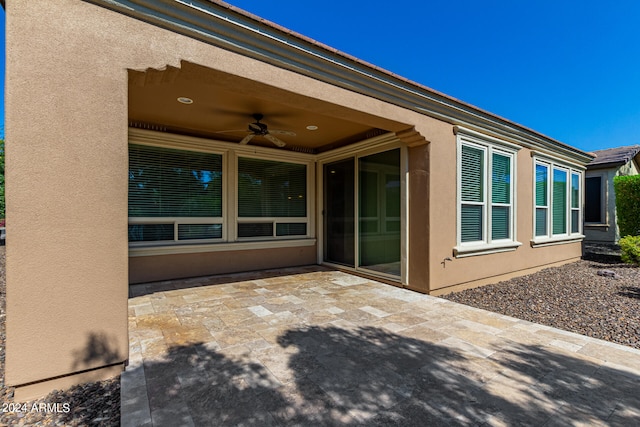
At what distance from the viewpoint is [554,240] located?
7086 mm

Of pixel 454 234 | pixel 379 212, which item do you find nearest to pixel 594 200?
pixel 454 234

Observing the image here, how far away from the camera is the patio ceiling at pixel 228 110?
2.82 m

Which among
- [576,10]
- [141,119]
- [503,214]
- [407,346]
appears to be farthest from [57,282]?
[576,10]

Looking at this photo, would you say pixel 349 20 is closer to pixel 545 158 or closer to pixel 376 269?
pixel 545 158

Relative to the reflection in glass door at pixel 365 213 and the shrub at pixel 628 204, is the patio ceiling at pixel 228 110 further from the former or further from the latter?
the shrub at pixel 628 204

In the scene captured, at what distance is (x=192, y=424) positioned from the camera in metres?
1.70

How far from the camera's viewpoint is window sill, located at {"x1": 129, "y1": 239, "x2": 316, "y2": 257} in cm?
516

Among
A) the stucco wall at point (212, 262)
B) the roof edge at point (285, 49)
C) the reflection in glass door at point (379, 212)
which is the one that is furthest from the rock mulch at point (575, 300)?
the stucco wall at point (212, 262)

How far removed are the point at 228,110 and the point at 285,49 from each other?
5.63ft

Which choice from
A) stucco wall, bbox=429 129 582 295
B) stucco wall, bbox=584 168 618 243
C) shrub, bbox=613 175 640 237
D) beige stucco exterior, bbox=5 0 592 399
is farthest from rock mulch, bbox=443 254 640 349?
stucco wall, bbox=584 168 618 243

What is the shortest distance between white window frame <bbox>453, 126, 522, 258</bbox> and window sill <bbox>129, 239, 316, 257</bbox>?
133 inches

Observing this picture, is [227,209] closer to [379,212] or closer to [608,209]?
[379,212]

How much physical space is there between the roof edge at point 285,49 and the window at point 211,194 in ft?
10.4

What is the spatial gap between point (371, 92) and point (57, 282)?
3.75m
